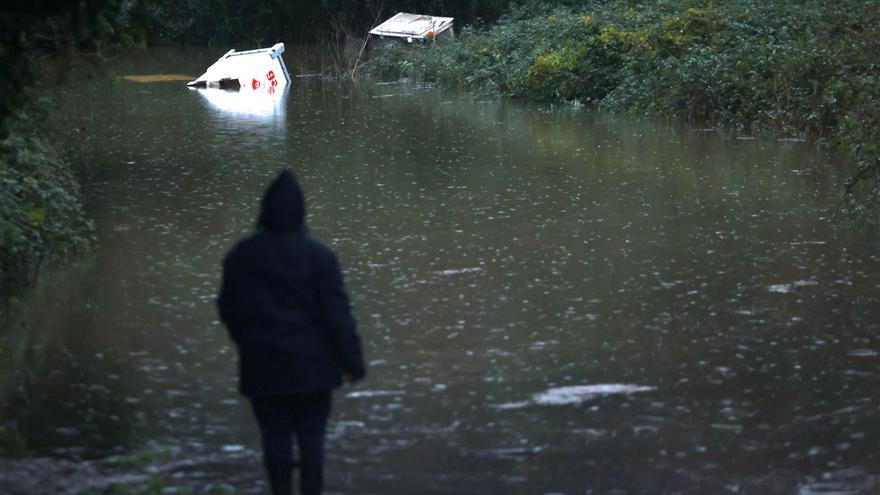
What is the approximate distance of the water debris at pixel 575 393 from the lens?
25.1ft

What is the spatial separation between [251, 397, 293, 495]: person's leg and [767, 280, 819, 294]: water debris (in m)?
6.24

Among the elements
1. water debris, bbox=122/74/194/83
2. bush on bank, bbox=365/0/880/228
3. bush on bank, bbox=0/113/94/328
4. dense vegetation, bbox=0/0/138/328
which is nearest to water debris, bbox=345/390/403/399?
dense vegetation, bbox=0/0/138/328

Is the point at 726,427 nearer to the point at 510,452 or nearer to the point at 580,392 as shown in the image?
the point at 580,392

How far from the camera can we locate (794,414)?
7.41 meters

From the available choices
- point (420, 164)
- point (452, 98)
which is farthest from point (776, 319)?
point (452, 98)

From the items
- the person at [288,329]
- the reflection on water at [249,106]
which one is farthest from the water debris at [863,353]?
the reflection on water at [249,106]

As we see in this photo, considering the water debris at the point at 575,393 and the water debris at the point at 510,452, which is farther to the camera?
the water debris at the point at 575,393

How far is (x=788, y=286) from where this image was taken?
1084 centimetres

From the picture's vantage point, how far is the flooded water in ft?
22.0

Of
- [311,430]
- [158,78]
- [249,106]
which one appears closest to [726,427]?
[311,430]

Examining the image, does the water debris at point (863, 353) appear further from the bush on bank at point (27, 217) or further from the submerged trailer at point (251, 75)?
the submerged trailer at point (251, 75)

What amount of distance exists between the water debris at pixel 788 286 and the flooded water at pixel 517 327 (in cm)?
9

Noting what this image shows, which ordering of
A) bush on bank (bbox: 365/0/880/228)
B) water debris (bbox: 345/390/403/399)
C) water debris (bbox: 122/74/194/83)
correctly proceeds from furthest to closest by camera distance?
1. water debris (bbox: 122/74/194/83)
2. bush on bank (bbox: 365/0/880/228)
3. water debris (bbox: 345/390/403/399)

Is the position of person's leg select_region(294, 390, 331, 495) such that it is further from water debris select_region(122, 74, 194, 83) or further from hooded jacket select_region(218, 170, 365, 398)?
water debris select_region(122, 74, 194, 83)
